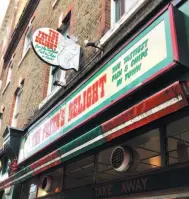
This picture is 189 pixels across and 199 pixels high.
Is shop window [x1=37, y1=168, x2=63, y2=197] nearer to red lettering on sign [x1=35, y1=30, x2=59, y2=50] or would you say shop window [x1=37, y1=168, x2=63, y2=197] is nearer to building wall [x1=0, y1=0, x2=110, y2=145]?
building wall [x1=0, y1=0, x2=110, y2=145]

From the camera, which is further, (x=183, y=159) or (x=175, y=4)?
(x=175, y=4)

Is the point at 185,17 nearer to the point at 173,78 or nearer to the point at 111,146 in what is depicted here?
the point at 173,78

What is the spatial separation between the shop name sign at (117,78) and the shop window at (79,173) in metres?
0.76

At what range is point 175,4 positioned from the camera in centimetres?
453

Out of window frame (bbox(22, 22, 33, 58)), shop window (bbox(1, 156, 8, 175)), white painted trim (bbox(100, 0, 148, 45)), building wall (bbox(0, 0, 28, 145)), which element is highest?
building wall (bbox(0, 0, 28, 145))

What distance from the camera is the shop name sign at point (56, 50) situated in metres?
7.20

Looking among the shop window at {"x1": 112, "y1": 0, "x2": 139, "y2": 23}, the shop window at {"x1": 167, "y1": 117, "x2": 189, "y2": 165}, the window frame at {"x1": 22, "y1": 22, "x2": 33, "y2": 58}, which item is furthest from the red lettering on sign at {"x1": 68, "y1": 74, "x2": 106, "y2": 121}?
the window frame at {"x1": 22, "y1": 22, "x2": 33, "y2": 58}

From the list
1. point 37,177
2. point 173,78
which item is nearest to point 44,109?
point 37,177

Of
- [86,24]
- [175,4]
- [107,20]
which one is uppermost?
[86,24]

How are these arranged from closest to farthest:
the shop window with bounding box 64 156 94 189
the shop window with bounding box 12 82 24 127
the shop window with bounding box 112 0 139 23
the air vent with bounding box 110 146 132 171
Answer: the air vent with bounding box 110 146 132 171 → the shop window with bounding box 64 156 94 189 → the shop window with bounding box 112 0 139 23 → the shop window with bounding box 12 82 24 127

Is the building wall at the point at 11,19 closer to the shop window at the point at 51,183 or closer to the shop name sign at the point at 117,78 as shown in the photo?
the shop window at the point at 51,183

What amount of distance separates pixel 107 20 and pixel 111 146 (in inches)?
123

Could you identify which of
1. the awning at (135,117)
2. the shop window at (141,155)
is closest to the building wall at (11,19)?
the awning at (135,117)

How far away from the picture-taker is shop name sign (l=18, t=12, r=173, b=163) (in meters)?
4.30
